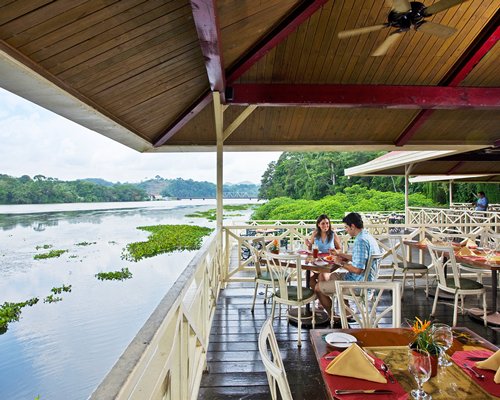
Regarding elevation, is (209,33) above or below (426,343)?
above

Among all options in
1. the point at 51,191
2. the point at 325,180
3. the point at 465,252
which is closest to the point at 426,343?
the point at 465,252

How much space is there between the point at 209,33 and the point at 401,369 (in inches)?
94.8

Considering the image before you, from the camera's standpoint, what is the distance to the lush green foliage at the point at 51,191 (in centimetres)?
2238

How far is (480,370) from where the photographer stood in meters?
1.60

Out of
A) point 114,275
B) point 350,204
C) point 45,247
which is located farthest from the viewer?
point 45,247

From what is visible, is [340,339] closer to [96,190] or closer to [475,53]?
[475,53]

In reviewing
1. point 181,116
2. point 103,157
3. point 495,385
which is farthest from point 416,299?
point 103,157

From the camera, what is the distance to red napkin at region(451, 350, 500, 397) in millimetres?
1461

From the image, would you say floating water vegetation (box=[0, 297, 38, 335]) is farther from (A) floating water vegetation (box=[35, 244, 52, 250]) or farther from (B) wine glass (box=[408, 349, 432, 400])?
(B) wine glass (box=[408, 349, 432, 400])

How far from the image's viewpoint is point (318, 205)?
23.8 m

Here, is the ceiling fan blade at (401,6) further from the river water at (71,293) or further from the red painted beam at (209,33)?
the river water at (71,293)

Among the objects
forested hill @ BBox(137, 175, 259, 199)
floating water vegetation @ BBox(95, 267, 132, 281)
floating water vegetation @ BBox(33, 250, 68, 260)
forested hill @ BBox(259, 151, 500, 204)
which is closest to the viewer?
floating water vegetation @ BBox(95, 267, 132, 281)

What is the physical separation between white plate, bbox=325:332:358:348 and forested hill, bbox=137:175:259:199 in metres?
35.8

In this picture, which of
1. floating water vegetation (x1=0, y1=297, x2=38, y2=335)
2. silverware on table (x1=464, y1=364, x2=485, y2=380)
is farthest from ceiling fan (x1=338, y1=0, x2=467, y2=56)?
floating water vegetation (x1=0, y1=297, x2=38, y2=335)
